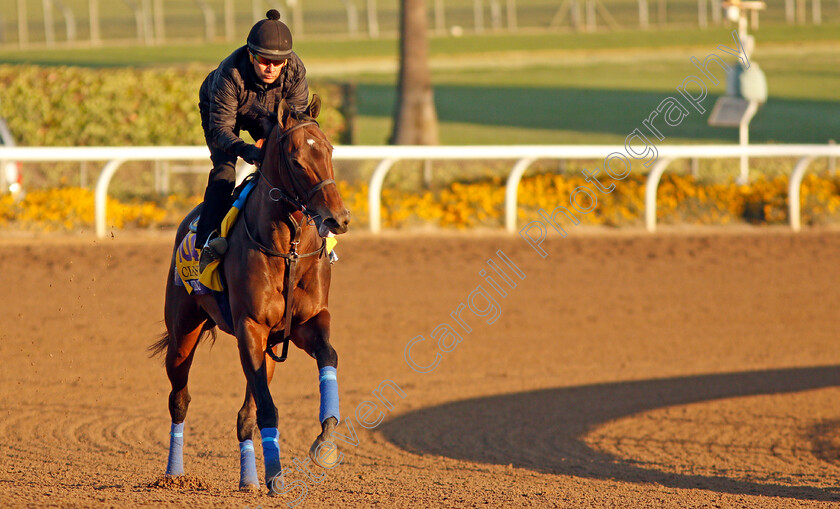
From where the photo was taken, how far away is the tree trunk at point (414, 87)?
15875 millimetres

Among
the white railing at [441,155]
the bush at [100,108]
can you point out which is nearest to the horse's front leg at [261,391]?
the white railing at [441,155]

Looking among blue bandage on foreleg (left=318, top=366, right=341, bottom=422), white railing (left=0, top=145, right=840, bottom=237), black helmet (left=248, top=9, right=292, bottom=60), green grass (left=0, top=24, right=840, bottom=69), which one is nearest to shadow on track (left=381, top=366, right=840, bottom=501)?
blue bandage on foreleg (left=318, top=366, right=341, bottom=422)

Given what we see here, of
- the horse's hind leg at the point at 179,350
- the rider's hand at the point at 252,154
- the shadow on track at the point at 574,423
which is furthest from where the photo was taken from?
the shadow on track at the point at 574,423

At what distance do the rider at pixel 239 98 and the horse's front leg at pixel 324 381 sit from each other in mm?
590

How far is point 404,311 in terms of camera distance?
9.62 m

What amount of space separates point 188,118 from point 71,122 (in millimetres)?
1736

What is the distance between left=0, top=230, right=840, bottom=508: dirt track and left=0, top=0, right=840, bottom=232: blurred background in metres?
1.10

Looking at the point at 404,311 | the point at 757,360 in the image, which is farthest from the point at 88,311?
the point at 757,360

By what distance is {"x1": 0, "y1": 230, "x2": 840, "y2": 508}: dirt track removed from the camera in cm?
539

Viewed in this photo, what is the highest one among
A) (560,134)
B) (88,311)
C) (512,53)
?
(512,53)

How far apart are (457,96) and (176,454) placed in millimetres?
24833

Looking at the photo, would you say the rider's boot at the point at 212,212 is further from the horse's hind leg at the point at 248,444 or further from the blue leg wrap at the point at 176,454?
the blue leg wrap at the point at 176,454

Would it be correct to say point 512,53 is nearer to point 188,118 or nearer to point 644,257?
point 188,118

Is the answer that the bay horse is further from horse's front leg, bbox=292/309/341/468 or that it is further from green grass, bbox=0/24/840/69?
green grass, bbox=0/24/840/69
